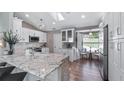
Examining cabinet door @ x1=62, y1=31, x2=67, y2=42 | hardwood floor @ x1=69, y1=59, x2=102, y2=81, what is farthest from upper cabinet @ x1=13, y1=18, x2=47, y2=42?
hardwood floor @ x1=69, y1=59, x2=102, y2=81

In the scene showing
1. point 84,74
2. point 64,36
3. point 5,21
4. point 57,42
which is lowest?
point 84,74

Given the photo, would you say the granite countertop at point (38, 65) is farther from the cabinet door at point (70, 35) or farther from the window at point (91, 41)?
the window at point (91, 41)

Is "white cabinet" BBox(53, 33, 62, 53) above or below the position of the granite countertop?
above

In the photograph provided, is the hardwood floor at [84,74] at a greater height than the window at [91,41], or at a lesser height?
lesser

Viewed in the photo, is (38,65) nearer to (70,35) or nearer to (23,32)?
(23,32)

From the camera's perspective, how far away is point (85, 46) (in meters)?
6.45

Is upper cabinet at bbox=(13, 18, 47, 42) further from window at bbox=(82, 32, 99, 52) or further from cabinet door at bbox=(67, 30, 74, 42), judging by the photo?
window at bbox=(82, 32, 99, 52)

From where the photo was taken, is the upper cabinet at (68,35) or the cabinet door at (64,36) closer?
the upper cabinet at (68,35)

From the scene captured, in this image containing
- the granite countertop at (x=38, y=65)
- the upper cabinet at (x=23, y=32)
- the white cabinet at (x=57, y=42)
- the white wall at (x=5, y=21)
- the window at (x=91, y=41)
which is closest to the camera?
the granite countertop at (x=38, y=65)

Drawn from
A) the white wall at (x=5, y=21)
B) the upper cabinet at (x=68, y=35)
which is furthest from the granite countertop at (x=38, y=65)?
the upper cabinet at (x=68, y=35)

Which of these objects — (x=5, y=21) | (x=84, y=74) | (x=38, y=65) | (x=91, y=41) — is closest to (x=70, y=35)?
(x=91, y=41)

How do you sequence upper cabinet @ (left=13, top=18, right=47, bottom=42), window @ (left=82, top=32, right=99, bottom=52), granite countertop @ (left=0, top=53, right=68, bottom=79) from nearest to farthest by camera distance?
granite countertop @ (left=0, top=53, right=68, bottom=79), upper cabinet @ (left=13, top=18, right=47, bottom=42), window @ (left=82, top=32, right=99, bottom=52)
